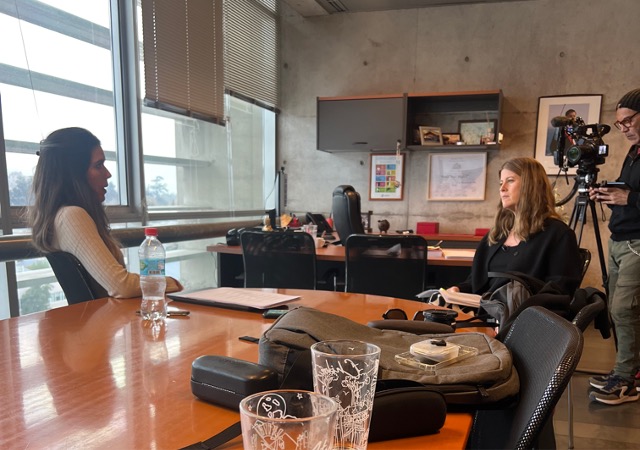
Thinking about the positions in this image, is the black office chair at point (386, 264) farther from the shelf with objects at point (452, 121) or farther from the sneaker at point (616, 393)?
the shelf with objects at point (452, 121)

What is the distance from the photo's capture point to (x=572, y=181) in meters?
Answer: 4.55

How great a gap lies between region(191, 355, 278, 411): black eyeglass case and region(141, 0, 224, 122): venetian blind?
296 centimetres

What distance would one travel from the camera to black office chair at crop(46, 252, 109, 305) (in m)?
1.58

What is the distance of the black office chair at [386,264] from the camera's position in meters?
2.54

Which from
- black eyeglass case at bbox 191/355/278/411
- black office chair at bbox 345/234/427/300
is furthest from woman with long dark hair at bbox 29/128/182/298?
black office chair at bbox 345/234/427/300

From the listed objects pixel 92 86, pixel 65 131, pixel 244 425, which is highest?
pixel 92 86

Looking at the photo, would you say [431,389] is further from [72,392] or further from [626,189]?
[626,189]

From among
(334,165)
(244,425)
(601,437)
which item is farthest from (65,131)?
(334,165)

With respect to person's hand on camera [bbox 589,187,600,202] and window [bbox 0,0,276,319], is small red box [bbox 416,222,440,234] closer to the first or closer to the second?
window [bbox 0,0,276,319]

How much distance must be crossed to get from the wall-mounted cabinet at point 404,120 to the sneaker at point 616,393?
255 cm

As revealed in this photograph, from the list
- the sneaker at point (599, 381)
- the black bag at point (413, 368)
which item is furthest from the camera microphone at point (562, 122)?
the black bag at point (413, 368)

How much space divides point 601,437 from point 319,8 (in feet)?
15.4

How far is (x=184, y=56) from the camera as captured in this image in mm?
3564

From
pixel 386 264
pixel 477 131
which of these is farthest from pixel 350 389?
pixel 477 131
